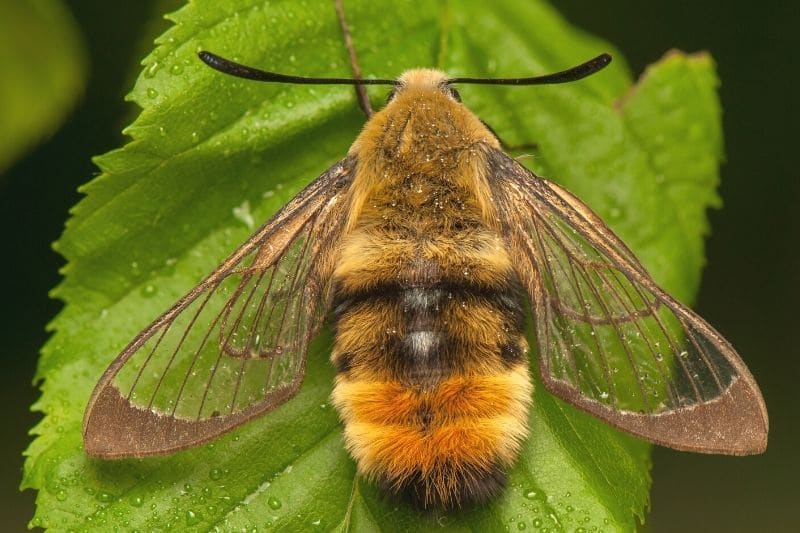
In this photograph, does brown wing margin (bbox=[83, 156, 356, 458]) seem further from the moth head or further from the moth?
the moth head

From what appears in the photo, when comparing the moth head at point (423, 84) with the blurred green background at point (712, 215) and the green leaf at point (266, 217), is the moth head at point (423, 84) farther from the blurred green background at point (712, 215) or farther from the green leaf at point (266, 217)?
the blurred green background at point (712, 215)

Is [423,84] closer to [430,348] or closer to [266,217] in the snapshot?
[266,217]

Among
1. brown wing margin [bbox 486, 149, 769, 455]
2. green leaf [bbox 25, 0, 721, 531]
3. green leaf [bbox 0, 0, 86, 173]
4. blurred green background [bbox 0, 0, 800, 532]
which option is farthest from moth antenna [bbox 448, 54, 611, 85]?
green leaf [bbox 0, 0, 86, 173]

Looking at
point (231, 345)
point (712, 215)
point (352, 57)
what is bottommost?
point (712, 215)

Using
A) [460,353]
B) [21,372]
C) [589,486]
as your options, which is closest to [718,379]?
[589,486]

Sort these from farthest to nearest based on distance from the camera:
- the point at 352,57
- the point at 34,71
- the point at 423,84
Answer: the point at 34,71 → the point at 352,57 → the point at 423,84

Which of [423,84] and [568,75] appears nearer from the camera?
[568,75]

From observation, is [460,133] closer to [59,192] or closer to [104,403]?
[104,403]

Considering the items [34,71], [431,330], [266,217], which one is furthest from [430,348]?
[34,71]
